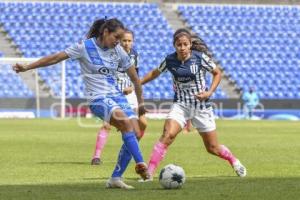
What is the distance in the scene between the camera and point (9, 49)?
4244cm

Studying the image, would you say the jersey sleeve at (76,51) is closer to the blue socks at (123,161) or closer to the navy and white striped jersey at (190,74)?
the blue socks at (123,161)

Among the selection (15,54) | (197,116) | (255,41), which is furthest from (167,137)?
(255,41)

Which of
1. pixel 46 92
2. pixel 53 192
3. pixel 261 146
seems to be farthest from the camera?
pixel 46 92

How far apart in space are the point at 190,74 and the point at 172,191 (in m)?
2.58

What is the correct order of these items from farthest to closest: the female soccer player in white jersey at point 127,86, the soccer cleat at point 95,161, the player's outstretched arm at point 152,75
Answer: the soccer cleat at point 95,161 → the female soccer player in white jersey at point 127,86 → the player's outstretched arm at point 152,75

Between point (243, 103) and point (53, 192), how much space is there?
33.4 meters

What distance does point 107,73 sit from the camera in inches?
376

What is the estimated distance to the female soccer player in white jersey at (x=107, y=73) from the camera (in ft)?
30.6

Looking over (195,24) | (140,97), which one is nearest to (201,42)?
(140,97)

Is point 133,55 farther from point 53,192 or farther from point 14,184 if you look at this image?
point 53,192

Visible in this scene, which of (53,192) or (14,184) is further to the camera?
(14,184)

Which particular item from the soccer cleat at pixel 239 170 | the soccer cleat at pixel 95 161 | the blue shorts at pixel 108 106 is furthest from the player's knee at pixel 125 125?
the soccer cleat at pixel 95 161

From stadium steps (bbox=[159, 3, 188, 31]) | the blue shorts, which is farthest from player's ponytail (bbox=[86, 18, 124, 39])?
stadium steps (bbox=[159, 3, 188, 31])

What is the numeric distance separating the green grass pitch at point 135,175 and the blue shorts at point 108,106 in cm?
85
